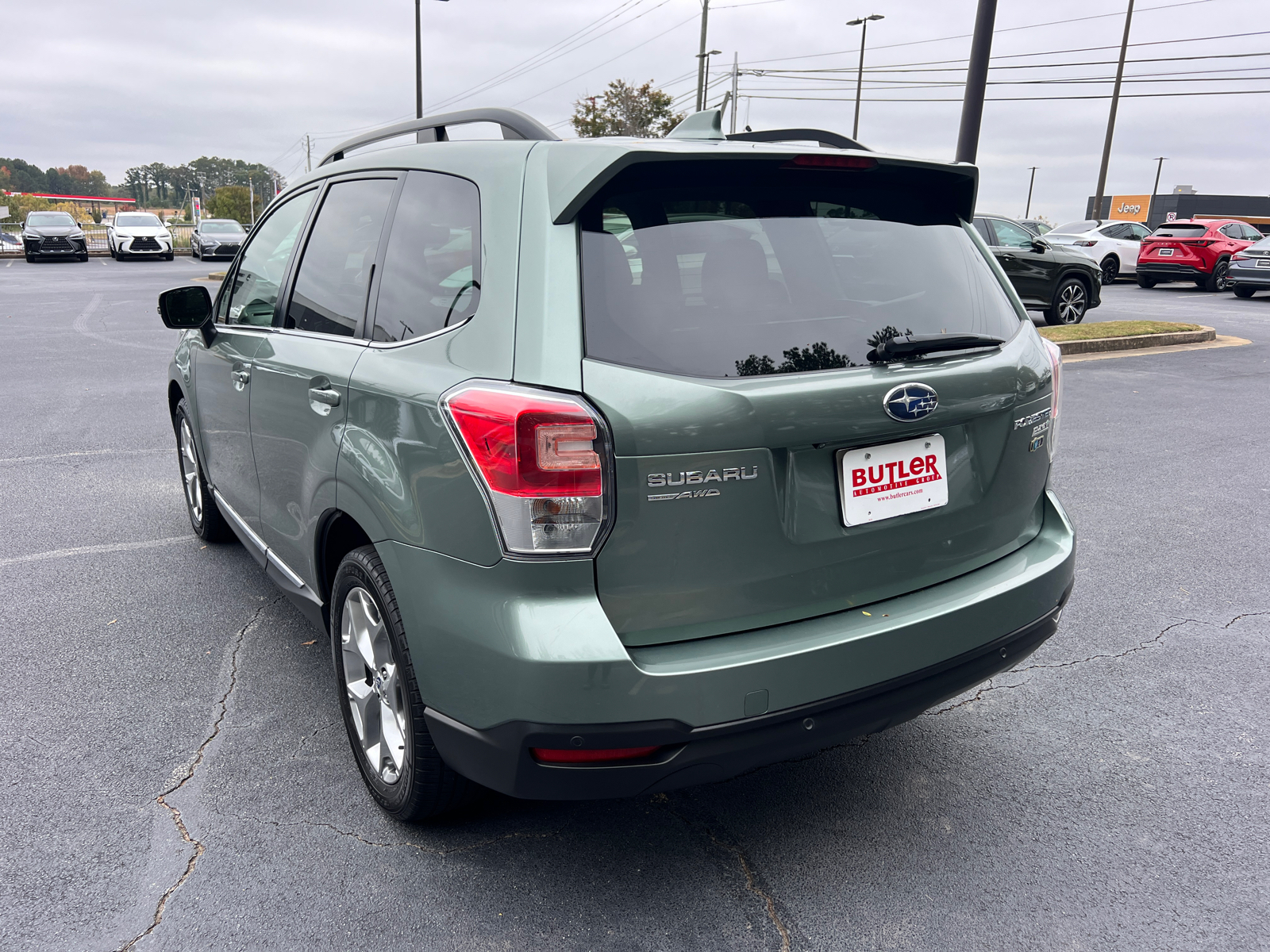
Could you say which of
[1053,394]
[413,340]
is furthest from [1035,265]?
[413,340]

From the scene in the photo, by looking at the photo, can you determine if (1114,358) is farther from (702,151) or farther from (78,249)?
(78,249)

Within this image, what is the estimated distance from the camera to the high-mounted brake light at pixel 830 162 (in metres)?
2.30

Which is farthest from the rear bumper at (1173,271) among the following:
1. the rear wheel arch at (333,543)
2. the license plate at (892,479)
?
the rear wheel arch at (333,543)

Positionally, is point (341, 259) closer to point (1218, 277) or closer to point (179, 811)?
point (179, 811)

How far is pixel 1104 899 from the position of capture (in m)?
2.36

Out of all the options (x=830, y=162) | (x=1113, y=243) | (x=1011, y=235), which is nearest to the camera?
(x=830, y=162)

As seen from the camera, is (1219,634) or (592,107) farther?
(592,107)

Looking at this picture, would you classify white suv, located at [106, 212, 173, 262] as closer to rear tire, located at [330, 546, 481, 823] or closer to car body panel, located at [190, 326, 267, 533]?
car body panel, located at [190, 326, 267, 533]

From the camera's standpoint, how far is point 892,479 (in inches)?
88.6

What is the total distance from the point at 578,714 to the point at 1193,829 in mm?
1896

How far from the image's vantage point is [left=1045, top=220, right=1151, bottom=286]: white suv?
83.3ft

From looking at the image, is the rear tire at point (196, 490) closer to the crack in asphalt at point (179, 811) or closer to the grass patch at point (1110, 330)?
the crack in asphalt at point (179, 811)

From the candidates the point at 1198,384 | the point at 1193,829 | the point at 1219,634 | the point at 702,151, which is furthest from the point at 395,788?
the point at 1198,384

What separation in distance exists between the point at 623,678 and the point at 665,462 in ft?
1.49
